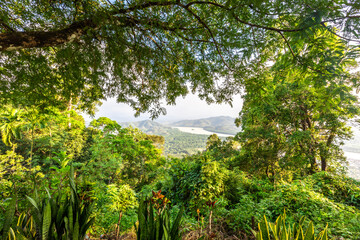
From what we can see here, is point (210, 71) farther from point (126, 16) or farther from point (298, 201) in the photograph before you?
point (298, 201)

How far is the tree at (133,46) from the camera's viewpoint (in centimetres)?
149

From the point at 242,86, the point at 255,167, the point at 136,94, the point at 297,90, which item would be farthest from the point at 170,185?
the point at 297,90

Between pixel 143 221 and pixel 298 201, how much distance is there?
297cm

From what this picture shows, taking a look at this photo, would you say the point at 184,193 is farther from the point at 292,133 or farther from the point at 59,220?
the point at 292,133

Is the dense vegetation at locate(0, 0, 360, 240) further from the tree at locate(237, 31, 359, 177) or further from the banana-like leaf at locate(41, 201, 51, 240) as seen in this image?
the tree at locate(237, 31, 359, 177)

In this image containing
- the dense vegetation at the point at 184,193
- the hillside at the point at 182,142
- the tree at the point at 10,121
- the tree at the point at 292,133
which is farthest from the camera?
the hillside at the point at 182,142

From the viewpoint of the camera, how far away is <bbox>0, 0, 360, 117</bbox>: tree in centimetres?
149

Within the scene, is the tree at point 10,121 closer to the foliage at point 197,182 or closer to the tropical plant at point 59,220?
the tropical plant at point 59,220

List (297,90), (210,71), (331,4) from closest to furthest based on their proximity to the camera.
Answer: (331,4) → (210,71) → (297,90)

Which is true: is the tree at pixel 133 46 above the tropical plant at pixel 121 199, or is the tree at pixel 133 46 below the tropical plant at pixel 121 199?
above

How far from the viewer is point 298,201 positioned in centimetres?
246

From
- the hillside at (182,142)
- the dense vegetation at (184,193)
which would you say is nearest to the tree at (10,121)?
the dense vegetation at (184,193)

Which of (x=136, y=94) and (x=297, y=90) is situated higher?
(x=297, y=90)

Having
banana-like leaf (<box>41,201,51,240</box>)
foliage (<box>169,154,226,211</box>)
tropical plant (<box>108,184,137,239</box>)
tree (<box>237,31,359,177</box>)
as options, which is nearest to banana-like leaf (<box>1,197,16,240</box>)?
banana-like leaf (<box>41,201,51,240</box>)
